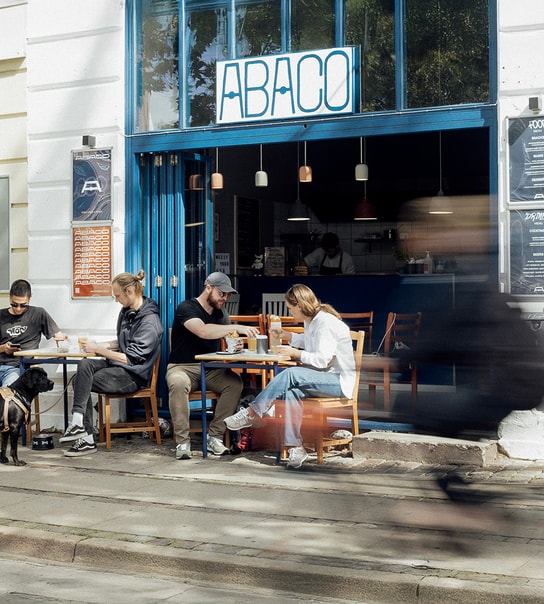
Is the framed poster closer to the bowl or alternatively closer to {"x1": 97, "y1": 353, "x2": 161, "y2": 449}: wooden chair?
{"x1": 97, "y1": 353, "x2": 161, "y2": 449}: wooden chair

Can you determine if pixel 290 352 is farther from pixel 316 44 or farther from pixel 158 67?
pixel 158 67

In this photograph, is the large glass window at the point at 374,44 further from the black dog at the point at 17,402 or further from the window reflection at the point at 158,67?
the black dog at the point at 17,402

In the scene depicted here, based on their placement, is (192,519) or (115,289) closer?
(192,519)

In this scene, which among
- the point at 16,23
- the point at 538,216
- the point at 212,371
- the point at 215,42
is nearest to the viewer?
the point at 538,216

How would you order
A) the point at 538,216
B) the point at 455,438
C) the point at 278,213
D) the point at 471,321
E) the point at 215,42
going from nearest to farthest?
1. the point at 471,321
2. the point at 455,438
3. the point at 538,216
4. the point at 215,42
5. the point at 278,213

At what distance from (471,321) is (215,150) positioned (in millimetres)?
6431

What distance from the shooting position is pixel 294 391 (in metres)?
7.67

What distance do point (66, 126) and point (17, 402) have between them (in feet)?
9.49

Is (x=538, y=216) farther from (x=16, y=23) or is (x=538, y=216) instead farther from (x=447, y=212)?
(x=16, y=23)

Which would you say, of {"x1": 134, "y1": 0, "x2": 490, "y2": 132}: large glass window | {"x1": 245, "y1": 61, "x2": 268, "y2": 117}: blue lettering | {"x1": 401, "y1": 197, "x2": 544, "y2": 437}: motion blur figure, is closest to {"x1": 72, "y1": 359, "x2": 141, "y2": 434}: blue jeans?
{"x1": 134, "y1": 0, "x2": 490, "y2": 132}: large glass window

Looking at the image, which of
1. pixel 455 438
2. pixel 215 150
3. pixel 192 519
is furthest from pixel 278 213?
pixel 455 438

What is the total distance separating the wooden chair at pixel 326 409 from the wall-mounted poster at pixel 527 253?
49.4 inches

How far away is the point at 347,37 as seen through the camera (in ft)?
28.2

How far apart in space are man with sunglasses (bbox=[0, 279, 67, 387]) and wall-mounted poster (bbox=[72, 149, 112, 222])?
2.81 ft
